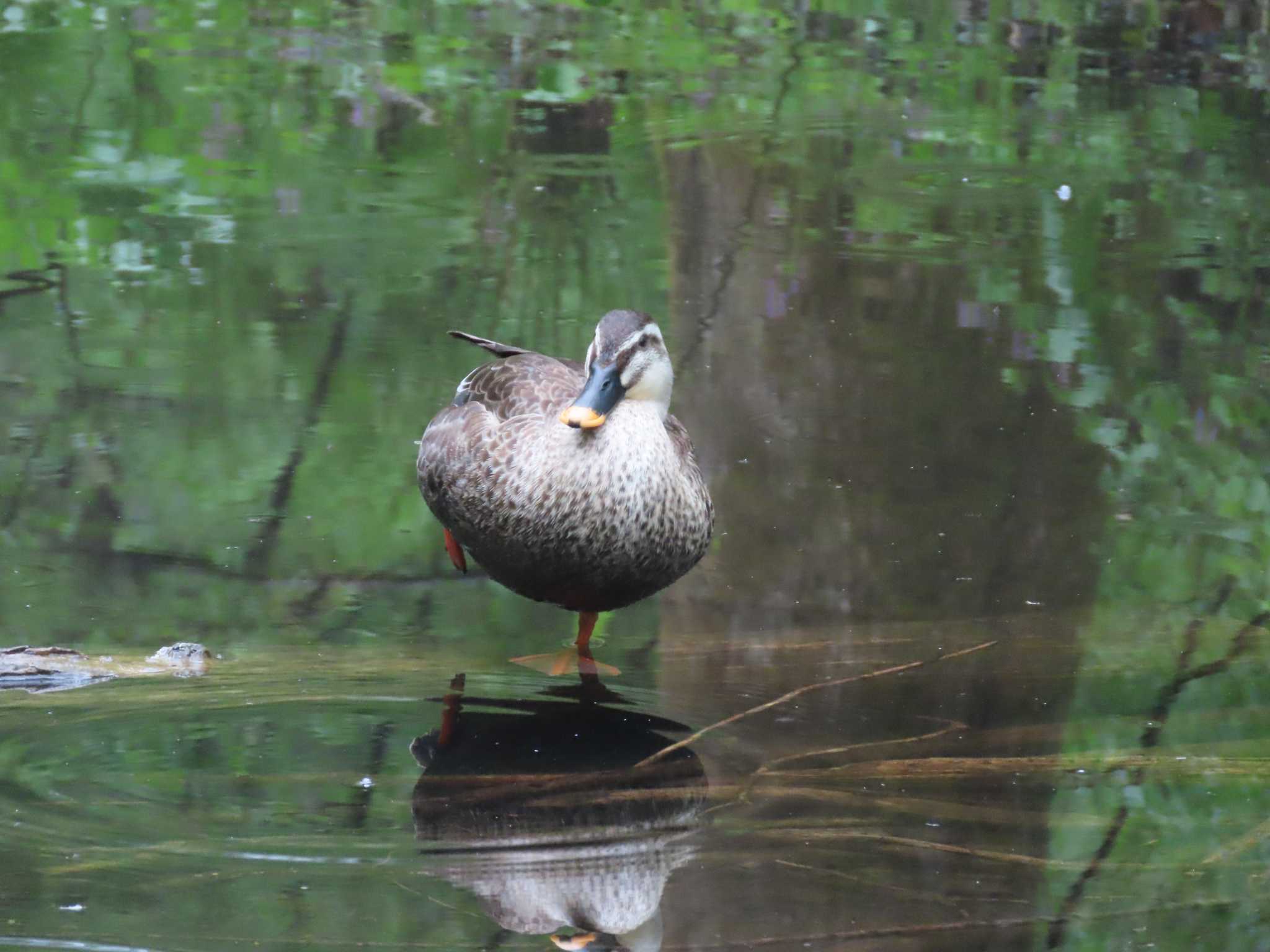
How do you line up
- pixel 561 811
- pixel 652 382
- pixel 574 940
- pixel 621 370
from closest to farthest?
pixel 574 940
pixel 561 811
pixel 621 370
pixel 652 382

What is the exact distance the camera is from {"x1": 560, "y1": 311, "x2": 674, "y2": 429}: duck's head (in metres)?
4.63

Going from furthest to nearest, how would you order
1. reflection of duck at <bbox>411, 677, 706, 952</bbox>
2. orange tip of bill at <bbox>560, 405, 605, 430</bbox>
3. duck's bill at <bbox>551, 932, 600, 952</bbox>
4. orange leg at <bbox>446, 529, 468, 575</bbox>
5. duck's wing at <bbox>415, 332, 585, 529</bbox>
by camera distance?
Answer: 1. orange leg at <bbox>446, 529, 468, 575</bbox>
2. duck's wing at <bbox>415, 332, 585, 529</bbox>
3. orange tip of bill at <bbox>560, 405, 605, 430</bbox>
4. reflection of duck at <bbox>411, 677, 706, 952</bbox>
5. duck's bill at <bbox>551, 932, 600, 952</bbox>

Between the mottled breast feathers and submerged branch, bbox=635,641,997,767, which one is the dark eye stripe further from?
submerged branch, bbox=635,641,997,767

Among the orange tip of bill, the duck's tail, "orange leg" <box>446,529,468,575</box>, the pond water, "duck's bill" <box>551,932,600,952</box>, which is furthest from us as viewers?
the duck's tail

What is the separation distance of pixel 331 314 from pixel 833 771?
13.4ft

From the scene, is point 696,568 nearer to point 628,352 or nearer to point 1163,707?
point 628,352

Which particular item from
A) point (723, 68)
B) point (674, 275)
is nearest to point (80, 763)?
point (674, 275)

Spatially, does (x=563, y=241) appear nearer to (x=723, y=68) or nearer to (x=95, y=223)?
(x=95, y=223)

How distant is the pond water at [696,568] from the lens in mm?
3475

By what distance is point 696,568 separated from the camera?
5422mm

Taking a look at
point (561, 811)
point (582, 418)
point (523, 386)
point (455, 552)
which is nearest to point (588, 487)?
point (582, 418)

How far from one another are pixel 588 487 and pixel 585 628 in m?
0.46

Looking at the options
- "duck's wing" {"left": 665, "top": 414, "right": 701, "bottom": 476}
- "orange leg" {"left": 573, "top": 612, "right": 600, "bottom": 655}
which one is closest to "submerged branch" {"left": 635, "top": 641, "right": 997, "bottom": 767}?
"orange leg" {"left": 573, "top": 612, "right": 600, "bottom": 655}

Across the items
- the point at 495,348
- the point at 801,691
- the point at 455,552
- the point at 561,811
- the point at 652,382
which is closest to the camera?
the point at 561,811
